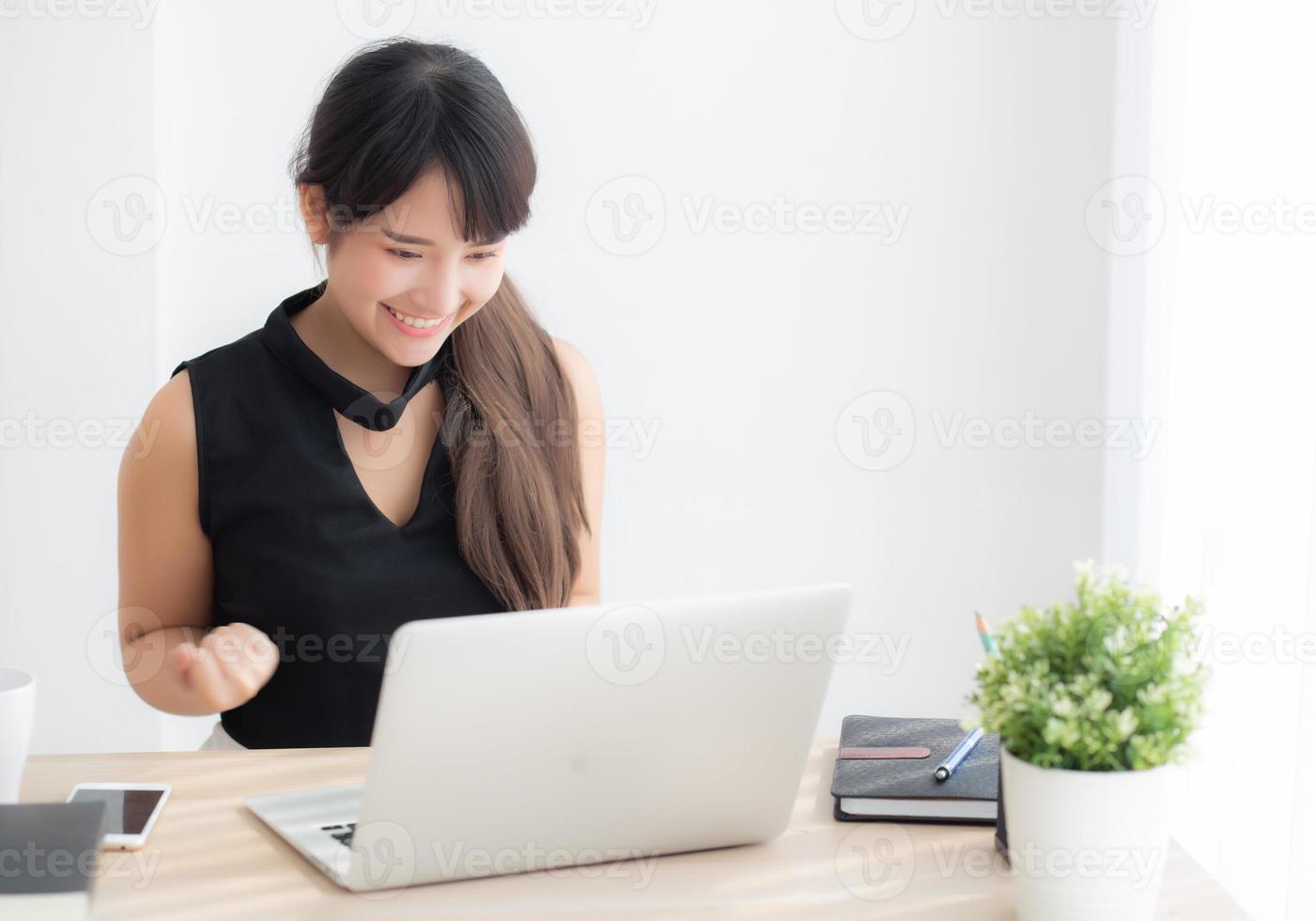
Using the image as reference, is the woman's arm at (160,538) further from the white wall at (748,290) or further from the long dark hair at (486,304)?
the white wall at (748,290)

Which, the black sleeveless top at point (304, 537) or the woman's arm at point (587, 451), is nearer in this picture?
the black sleeveless top at point (304, 537)

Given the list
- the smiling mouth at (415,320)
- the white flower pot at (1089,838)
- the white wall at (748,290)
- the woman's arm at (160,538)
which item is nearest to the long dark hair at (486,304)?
the smiling mouth at (415,320)

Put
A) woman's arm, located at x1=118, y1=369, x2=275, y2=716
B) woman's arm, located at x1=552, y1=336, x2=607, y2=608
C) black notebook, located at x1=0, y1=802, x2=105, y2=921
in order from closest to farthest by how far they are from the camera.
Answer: black notebook, located at x1=0, y1=802, x2=105, y2=921, woman's arm, located at x1=118, y1=369, x2=275, y2=716, woman's arm, located at x1=552, y1=336, x2=607, y2=608

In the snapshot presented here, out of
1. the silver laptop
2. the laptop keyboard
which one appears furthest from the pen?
the laptop keyboard

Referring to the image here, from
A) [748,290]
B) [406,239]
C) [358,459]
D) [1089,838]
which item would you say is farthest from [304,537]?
[748,290]

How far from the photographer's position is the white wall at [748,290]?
105 inches

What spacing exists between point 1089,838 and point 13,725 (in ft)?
2.79

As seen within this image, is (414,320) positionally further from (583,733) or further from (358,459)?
(583,733)

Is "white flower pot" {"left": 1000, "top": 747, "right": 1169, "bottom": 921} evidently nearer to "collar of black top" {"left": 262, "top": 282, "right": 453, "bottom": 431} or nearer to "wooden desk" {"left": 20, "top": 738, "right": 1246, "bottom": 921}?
"wooden desk" {"left": 20, "top": 738, "right": 1246, "bottom": 921}

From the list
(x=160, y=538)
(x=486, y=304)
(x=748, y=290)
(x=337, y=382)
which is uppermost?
(x=748, y=290)

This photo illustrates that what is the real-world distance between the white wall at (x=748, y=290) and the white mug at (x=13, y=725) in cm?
160

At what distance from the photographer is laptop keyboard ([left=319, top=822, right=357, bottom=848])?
111 centimetres

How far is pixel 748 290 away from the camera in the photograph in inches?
112

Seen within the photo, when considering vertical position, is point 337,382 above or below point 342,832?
above
